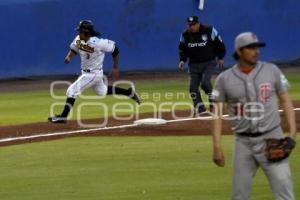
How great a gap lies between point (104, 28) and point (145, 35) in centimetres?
148

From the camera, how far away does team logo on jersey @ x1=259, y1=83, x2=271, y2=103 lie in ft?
28.2

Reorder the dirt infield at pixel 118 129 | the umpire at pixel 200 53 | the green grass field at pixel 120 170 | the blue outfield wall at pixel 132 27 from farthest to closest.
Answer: the blue outfield wall at pixel 132 27
the umpire at pixel 200 53
the dirt infield at pixel 118 129
the green grass field at pixel 120 170

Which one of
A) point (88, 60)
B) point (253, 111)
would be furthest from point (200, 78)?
point (253, 111)

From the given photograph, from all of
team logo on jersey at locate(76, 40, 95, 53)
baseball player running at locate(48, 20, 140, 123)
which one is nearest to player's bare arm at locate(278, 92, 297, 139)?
baseball player running at locate(48, 20, 140, 123)

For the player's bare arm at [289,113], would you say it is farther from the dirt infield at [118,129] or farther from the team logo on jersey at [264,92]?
the dirt infield at [118,129]

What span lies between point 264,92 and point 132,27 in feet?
78.3

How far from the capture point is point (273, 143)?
855 centimetres

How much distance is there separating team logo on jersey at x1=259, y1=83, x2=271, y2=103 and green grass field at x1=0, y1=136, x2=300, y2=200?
2283mm

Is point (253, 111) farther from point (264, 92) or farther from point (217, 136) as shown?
point (217, 136)

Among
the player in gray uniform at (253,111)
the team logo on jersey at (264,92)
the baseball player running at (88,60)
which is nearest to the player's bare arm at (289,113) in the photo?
the player in gray uniform at (253,111)

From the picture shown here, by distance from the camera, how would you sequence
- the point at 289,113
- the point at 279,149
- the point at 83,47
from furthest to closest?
the point at 83,47 < the point at 289,113 < the point at 279,149

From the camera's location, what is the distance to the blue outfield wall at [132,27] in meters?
31.7

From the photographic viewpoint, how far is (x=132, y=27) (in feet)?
106

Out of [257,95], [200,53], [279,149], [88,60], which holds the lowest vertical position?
[279,149]
